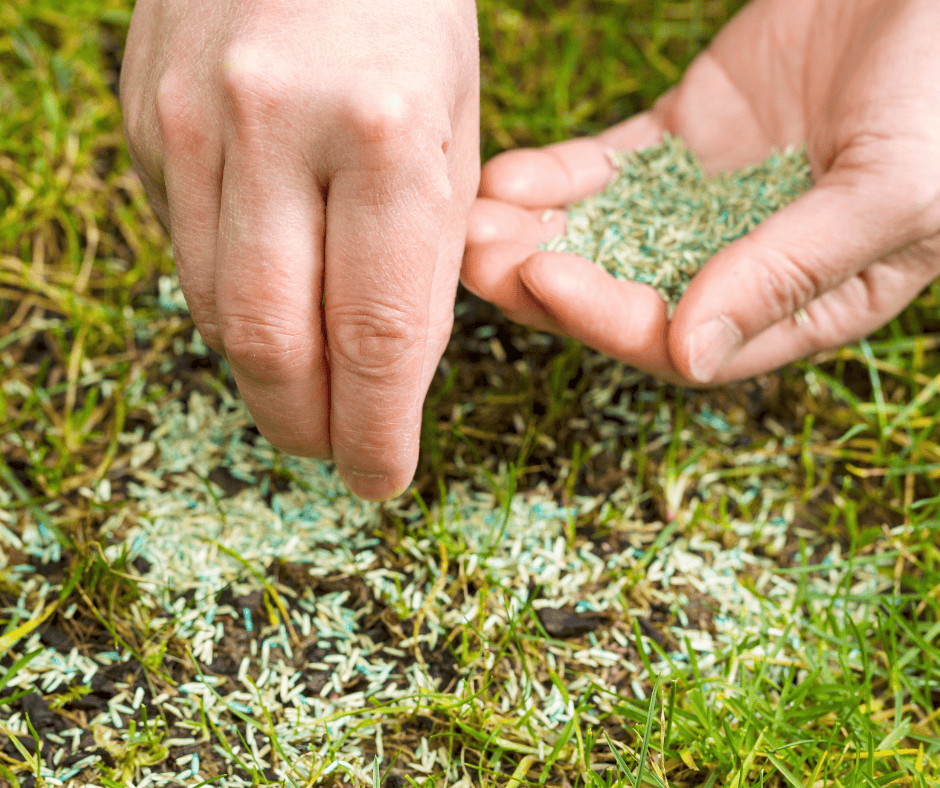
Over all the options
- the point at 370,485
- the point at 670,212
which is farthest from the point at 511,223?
the point at 370,485

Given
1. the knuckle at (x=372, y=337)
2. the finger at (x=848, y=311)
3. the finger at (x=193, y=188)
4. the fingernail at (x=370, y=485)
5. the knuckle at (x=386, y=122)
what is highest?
the knuckle at (x=386, y=122)

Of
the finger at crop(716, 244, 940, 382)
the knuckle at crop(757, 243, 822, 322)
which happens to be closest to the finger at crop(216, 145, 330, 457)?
the knuckle at crop(757, 243, 822, 322)

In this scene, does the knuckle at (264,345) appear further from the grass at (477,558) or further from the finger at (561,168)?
the finger at (561,168)

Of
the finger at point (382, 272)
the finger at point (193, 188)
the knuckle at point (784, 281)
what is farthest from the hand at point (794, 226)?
the finger at point (193, 188)

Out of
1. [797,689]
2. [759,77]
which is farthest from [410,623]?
[759,77]

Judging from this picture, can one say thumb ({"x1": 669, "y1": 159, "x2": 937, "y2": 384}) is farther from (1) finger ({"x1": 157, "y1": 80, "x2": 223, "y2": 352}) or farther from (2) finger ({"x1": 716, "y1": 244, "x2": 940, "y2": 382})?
(1) finger ({"x1": 157, "y1": 80, "x2": 223, "y2": 352})
